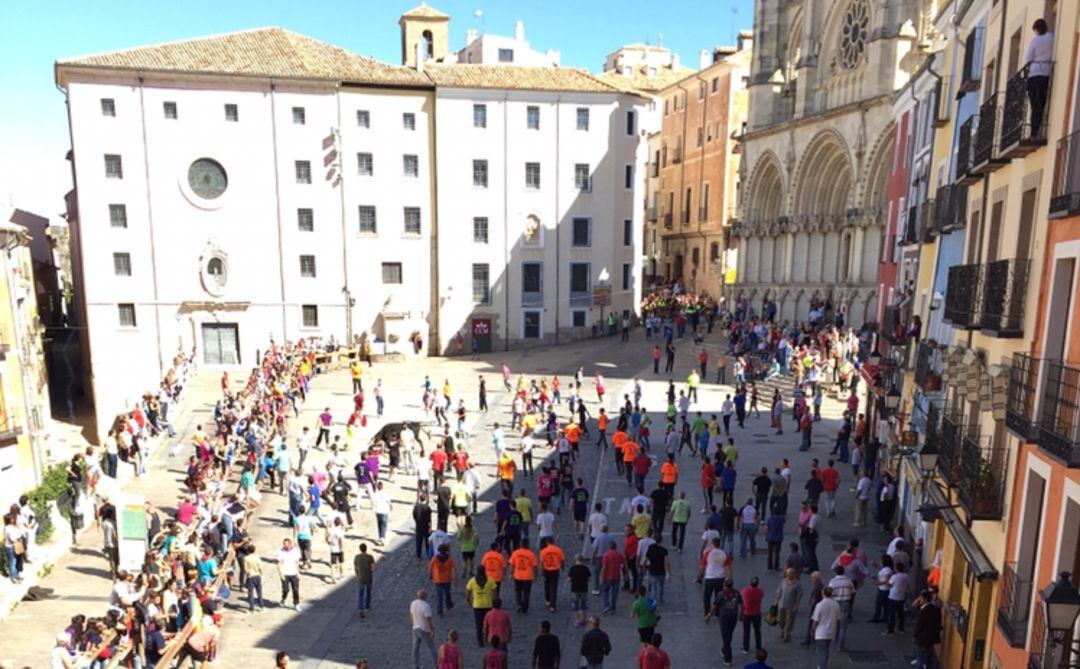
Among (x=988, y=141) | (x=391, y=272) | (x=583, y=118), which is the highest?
(x=583, y=118)

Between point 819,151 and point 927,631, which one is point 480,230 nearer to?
point 819,151

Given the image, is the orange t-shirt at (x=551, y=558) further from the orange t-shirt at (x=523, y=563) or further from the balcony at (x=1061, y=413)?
the balcony at (x=1061, y=413)

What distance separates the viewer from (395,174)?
4112 centimetres

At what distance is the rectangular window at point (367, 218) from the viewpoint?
134 ft

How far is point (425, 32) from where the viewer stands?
4962 cm

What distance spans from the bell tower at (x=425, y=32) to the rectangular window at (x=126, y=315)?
22.7m

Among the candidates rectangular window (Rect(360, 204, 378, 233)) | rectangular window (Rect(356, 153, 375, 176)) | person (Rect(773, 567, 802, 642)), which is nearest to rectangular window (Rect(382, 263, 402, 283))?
rectangular window (Rect(360, 204, 378, 233))

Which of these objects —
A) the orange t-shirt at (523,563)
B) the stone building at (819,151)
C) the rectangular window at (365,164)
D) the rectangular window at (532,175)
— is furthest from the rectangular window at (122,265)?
the stone building at (819,151)

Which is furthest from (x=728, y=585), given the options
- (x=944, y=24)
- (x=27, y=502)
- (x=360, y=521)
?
(x=27, y=502)

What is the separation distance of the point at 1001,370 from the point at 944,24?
35.7 ft

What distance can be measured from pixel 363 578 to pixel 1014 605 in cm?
1021

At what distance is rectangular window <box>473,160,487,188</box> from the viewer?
4209 centimetres

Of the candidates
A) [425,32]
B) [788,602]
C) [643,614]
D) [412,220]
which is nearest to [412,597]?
[643,614]

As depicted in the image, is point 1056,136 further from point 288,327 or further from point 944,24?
point 288,327
